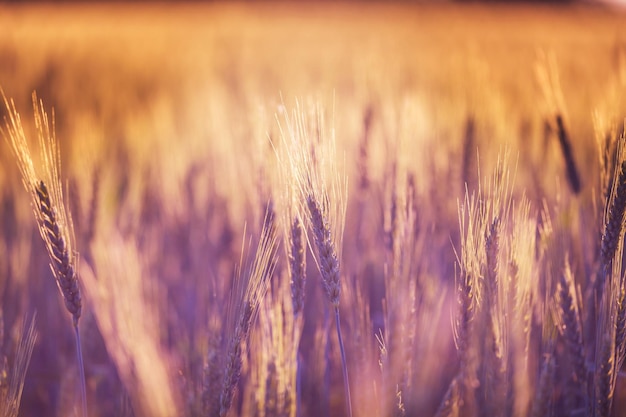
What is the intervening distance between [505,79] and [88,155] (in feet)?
12.9

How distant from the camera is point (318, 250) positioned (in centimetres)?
123

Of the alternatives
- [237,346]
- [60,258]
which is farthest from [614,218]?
[60,258]

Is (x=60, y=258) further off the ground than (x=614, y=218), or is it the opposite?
(x=614, y=218)

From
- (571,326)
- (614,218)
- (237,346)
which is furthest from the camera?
(571,326)

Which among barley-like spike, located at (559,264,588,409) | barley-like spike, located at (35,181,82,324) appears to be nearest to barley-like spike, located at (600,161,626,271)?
barley-like spike, located at (559,264,588,409)

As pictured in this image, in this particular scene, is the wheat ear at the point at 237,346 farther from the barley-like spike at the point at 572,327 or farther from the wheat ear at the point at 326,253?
the barley-like spike at the point at 572,327

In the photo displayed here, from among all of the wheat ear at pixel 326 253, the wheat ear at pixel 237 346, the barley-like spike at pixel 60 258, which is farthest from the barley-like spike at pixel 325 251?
the barley-like spike at pixel 60 258

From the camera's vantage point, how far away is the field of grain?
1254 mm

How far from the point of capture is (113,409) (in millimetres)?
1715

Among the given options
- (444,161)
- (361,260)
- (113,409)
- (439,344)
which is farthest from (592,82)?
(113,409)

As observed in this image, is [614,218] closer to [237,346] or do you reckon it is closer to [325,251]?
[325,251]

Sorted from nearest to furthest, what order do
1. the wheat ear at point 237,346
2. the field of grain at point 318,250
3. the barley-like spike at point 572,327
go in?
the wheat ear at point 237,346 → the field of grain at point 318,250 → the barley-like spike at point 572,327

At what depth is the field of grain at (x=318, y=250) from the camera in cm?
125

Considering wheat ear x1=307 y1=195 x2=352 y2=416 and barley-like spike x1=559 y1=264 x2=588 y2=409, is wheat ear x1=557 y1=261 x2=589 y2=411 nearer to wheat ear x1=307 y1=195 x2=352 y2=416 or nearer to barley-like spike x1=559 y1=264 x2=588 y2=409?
barley-like spike x1=559 y1=264 x2=588 y2=409
